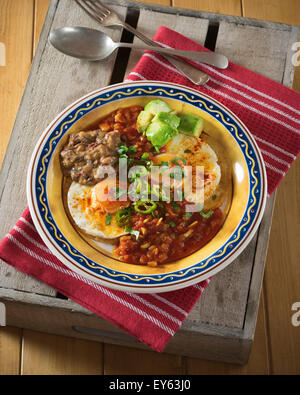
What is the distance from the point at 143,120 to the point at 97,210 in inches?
17.6

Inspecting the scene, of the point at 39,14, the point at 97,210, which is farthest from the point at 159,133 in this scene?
the point at 39,14

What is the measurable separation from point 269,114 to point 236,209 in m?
0.57

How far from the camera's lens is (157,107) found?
6.12 ft

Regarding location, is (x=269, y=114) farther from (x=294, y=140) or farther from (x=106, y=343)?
(x=106, y=343)

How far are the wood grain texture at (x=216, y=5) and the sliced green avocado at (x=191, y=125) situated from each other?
57.5 inches

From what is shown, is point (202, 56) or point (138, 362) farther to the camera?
point (138, 362)

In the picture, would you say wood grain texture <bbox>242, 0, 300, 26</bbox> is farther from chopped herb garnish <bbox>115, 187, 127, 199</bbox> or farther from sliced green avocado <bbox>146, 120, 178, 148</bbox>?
chopped herb garnish <bbox>115, 187, 127, 199</bbox>

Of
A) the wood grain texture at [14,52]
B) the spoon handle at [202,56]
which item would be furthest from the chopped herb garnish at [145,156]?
the wood grain texture at [14,52]

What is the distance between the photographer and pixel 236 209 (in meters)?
1.76

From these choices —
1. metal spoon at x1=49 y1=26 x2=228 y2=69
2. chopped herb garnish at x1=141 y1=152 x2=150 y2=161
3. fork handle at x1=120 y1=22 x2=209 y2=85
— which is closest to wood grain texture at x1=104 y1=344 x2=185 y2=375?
chopped herb garnish at x1=141 y1=152 x2=150 y2=161

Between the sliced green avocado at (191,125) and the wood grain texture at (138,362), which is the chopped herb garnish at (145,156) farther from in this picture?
the wood grain texture at (138,362)

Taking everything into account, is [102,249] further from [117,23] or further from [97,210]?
[117,23]

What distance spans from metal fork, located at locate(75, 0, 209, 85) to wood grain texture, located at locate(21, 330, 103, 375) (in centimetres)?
150

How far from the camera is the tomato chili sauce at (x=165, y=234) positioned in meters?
1.71
